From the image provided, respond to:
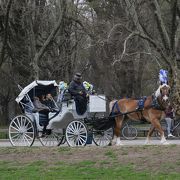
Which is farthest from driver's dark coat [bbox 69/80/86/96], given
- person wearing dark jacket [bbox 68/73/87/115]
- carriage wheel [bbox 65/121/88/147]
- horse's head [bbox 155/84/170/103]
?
horse's head [bbox 155/84/170/103]

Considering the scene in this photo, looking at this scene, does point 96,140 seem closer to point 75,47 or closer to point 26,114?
point 26,114

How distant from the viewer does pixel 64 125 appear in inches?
699

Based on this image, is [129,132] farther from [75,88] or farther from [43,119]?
[75,88]

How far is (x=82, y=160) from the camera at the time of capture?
41.3ft

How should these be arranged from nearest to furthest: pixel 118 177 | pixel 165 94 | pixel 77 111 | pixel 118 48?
1. pixel 118 177
2. pixel 165 94
3. pixel 77 111
4. pixel 118 48

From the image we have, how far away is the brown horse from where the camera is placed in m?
16.2

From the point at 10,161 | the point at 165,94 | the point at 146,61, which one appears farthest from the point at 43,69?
the point at 10,161

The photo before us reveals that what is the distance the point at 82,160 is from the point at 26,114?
20.0 feet

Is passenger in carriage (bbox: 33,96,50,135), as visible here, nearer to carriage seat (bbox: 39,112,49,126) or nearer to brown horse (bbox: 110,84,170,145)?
carriage seat (bbox: 39,112,49,126)

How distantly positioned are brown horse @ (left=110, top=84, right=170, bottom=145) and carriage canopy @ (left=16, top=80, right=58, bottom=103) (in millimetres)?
2831

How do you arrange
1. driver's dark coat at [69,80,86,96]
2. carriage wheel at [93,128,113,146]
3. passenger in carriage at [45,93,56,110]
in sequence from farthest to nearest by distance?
passenger in carriage at [45,93,56,110] → carriage wheel at [93,128,113,146] → driver's dark coat at [69,80,86,96]

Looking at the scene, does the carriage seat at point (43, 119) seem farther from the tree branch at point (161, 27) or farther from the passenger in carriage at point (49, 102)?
the tree branch at point (161, 27)

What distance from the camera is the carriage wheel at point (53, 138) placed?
18.3 metres

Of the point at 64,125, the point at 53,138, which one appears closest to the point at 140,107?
the point at 64,125
